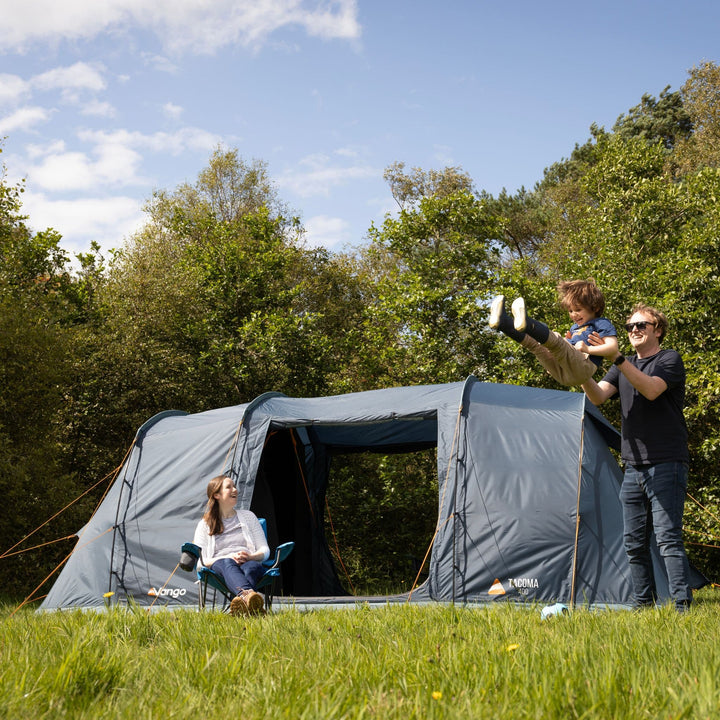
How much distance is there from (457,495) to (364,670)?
120 inches

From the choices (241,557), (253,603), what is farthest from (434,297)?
(253,603)

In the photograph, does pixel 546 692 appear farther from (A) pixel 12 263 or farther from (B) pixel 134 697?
(A) pixel 12 263

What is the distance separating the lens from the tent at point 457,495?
442 cm

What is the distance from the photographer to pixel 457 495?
15.4ft

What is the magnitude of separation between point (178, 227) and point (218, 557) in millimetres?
9698

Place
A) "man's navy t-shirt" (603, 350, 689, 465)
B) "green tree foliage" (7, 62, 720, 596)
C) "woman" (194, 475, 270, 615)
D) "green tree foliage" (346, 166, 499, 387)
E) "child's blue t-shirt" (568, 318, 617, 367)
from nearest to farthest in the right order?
"child's blue t-shirt" (568, 318, 617, 367), "man's navy t-shirt" (603, 350, 689, 465), "woman" (194, 475, 270, 615), "green tree foliage" (7, 62, 720, 596), "green tree foliage" (346, 166, 499, 387)

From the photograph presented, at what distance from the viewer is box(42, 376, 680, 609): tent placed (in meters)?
4.42

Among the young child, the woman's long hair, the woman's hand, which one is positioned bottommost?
the woman's hand

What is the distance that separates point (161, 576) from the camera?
16.0 ft

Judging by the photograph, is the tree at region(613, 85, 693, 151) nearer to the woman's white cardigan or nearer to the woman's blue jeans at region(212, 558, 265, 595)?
the woman's white cardigan

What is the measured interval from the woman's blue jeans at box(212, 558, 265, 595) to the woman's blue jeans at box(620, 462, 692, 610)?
191cm

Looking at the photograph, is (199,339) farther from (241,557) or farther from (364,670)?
(364,670)

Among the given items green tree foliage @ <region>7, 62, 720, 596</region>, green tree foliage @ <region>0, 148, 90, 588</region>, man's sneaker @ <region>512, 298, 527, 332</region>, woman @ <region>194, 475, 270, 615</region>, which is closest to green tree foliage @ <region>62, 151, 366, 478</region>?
green tree foliage @ <region>7, 62, 720, 596</region>

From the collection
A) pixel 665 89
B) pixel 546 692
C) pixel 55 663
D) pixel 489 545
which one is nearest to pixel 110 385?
pixel 489 545
